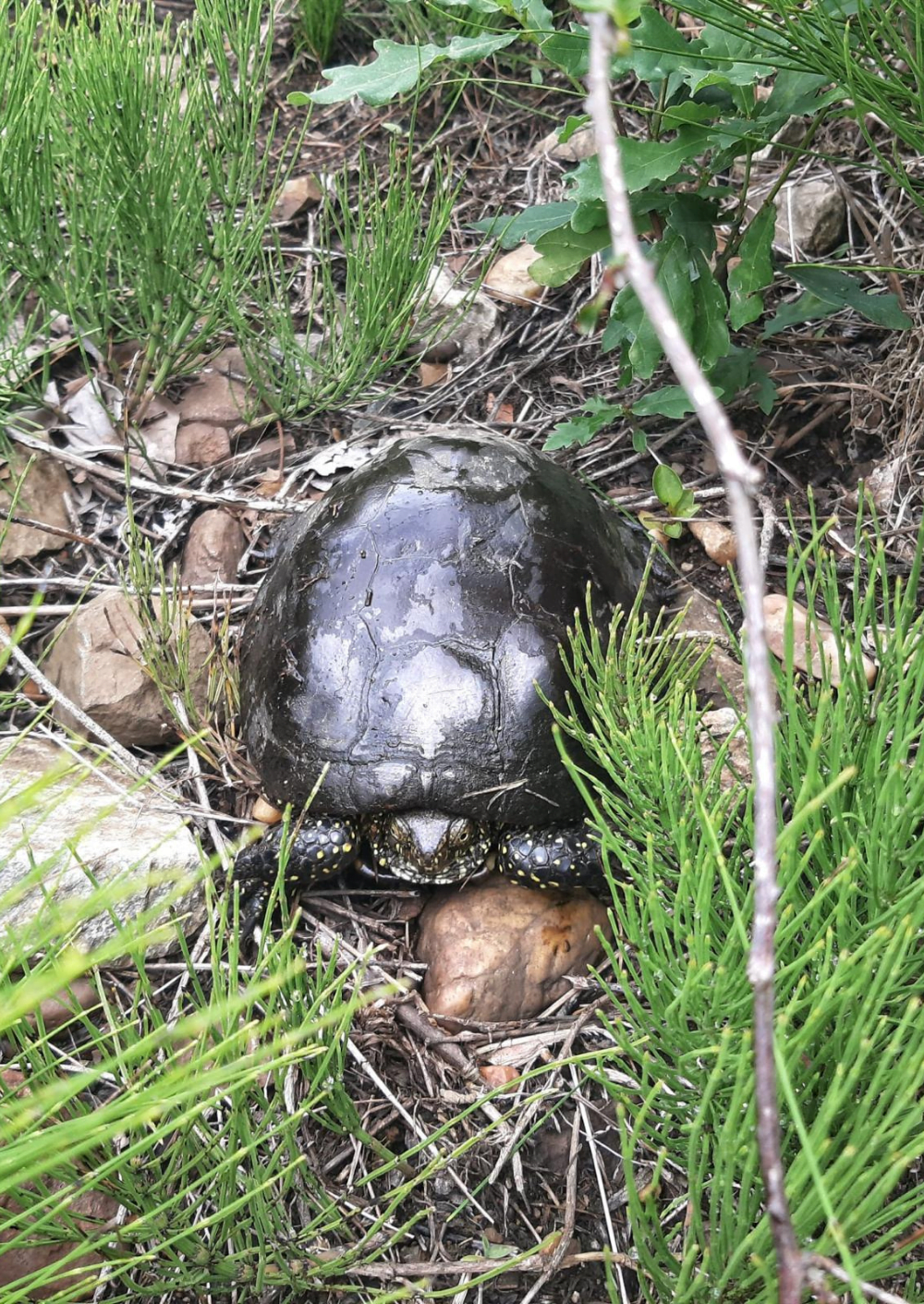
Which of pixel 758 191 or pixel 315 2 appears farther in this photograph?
pixel 315 2

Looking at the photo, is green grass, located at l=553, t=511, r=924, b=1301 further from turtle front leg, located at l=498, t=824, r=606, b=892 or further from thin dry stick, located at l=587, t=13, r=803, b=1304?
turtle front leg, located at l=498, t=824, r=606, b=892

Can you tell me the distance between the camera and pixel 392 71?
2.13 metres

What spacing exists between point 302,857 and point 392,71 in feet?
5.82

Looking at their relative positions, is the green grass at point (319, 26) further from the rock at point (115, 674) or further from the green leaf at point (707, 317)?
the rock at point (115, 674)

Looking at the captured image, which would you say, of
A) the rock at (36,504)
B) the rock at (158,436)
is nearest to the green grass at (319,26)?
the rock at (158,436)

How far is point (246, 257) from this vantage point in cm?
293

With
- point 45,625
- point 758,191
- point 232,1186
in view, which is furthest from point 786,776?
point 758,191

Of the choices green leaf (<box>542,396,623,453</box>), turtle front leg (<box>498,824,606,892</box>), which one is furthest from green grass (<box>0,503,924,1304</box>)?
green leaf (<box>542,396,623,453</box>)

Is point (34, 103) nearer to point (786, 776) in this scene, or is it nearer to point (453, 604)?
point (453, 604)

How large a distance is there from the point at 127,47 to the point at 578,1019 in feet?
8.85

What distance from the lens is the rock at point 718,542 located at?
2789mm

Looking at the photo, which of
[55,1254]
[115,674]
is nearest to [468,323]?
[115,674]

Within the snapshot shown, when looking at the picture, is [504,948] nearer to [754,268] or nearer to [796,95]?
[754,268]

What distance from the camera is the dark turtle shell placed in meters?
2.08
